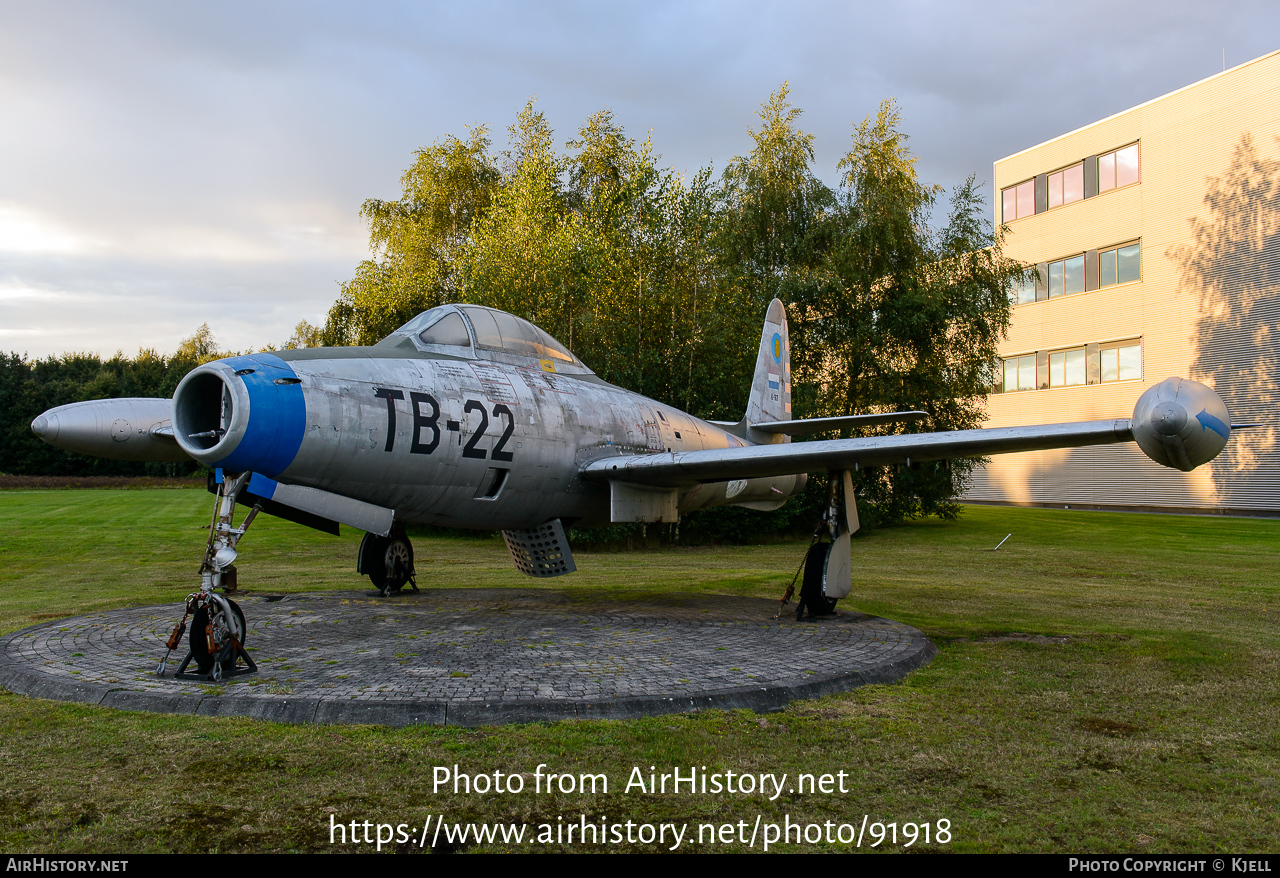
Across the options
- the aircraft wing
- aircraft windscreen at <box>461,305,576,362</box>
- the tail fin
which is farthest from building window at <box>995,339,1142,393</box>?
aircraft windscreen at <box>461,305,576,362</box>

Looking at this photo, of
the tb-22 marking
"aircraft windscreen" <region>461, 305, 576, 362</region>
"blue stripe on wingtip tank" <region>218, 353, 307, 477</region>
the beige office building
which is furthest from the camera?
the beige office building

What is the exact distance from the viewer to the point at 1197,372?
35.1 metres

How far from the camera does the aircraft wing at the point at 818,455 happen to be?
806 cm

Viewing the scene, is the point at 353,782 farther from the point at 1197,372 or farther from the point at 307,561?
the point at 1197,372

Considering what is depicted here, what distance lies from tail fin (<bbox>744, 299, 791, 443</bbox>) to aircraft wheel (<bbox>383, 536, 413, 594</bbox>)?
20.8ft

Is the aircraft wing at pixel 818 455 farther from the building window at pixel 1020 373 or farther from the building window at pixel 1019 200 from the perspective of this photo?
the building window at pixel 1019 200

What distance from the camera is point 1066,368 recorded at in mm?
41156

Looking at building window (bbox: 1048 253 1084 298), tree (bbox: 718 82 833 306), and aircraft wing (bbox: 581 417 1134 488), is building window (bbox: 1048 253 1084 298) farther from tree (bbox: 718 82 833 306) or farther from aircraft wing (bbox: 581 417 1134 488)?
aircraft wing (bbox: 581 417 1134 488)

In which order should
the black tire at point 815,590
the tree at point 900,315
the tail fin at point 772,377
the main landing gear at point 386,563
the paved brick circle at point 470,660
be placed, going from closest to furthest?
the paved brick circle at point 470,660, the black tire at point 815,590, the main landing gear at point 386,563, the tail fin at point 772,377, the tree at point 900,315

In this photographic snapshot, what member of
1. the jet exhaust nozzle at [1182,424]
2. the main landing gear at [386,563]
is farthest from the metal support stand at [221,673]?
the jet exhaust nozzle at [1182,424]

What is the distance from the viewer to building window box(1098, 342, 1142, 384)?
37.7 m

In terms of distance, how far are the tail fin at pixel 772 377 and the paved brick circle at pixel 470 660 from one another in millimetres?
5066

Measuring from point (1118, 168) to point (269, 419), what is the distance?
141 feet

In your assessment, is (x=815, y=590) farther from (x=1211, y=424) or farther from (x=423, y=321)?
(x=423, y=321)
